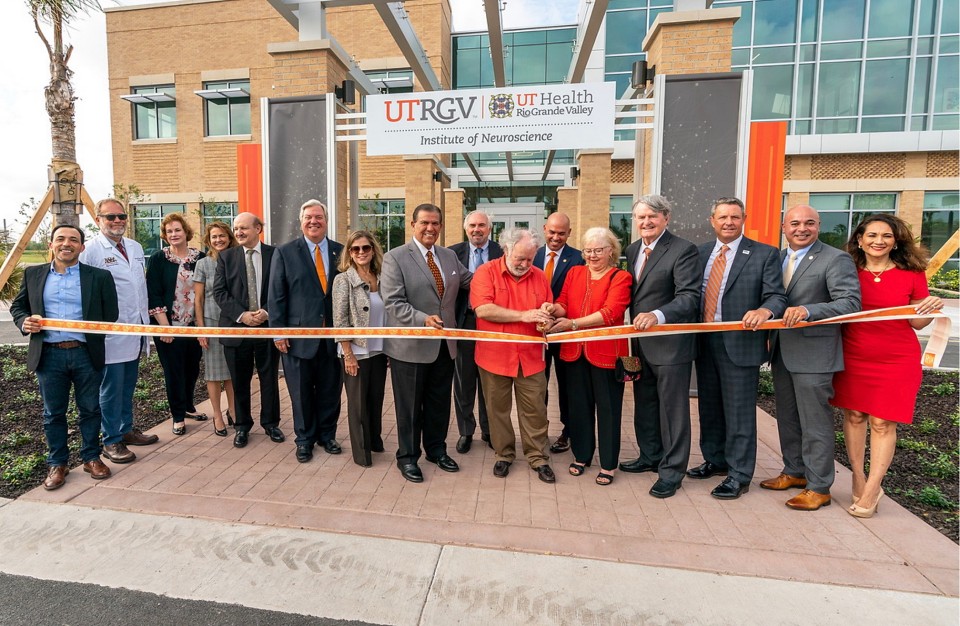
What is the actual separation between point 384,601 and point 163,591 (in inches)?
45.1

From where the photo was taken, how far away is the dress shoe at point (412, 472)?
3.90 meters

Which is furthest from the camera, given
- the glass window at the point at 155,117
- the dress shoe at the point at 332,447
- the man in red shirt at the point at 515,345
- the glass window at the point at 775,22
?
the glass window at the point at 155,117

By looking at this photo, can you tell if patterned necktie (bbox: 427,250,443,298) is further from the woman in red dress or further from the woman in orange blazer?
the woman in red dress

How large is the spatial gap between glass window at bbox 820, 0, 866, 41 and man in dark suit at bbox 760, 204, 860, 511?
69.0 ft

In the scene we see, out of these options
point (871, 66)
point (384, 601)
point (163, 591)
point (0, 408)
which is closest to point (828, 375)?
point (384, 601)

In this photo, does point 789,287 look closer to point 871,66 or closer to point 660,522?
point 660,522

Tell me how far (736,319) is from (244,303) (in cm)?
406

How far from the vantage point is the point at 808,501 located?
348 cm

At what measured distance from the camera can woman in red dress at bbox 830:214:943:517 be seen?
3.21m

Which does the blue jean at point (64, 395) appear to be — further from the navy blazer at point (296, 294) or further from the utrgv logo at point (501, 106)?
the utrgv logo at point (501, 106)

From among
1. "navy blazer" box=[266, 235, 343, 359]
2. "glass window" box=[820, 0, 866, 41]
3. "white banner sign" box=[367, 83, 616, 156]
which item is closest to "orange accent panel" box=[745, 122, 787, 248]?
"white banner sign" box=[367, 83, 616, 156]

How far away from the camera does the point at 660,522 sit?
3.33m

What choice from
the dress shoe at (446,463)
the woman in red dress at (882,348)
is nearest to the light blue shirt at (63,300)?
the dress shoe at (446,463)

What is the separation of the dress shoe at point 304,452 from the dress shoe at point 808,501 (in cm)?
364
